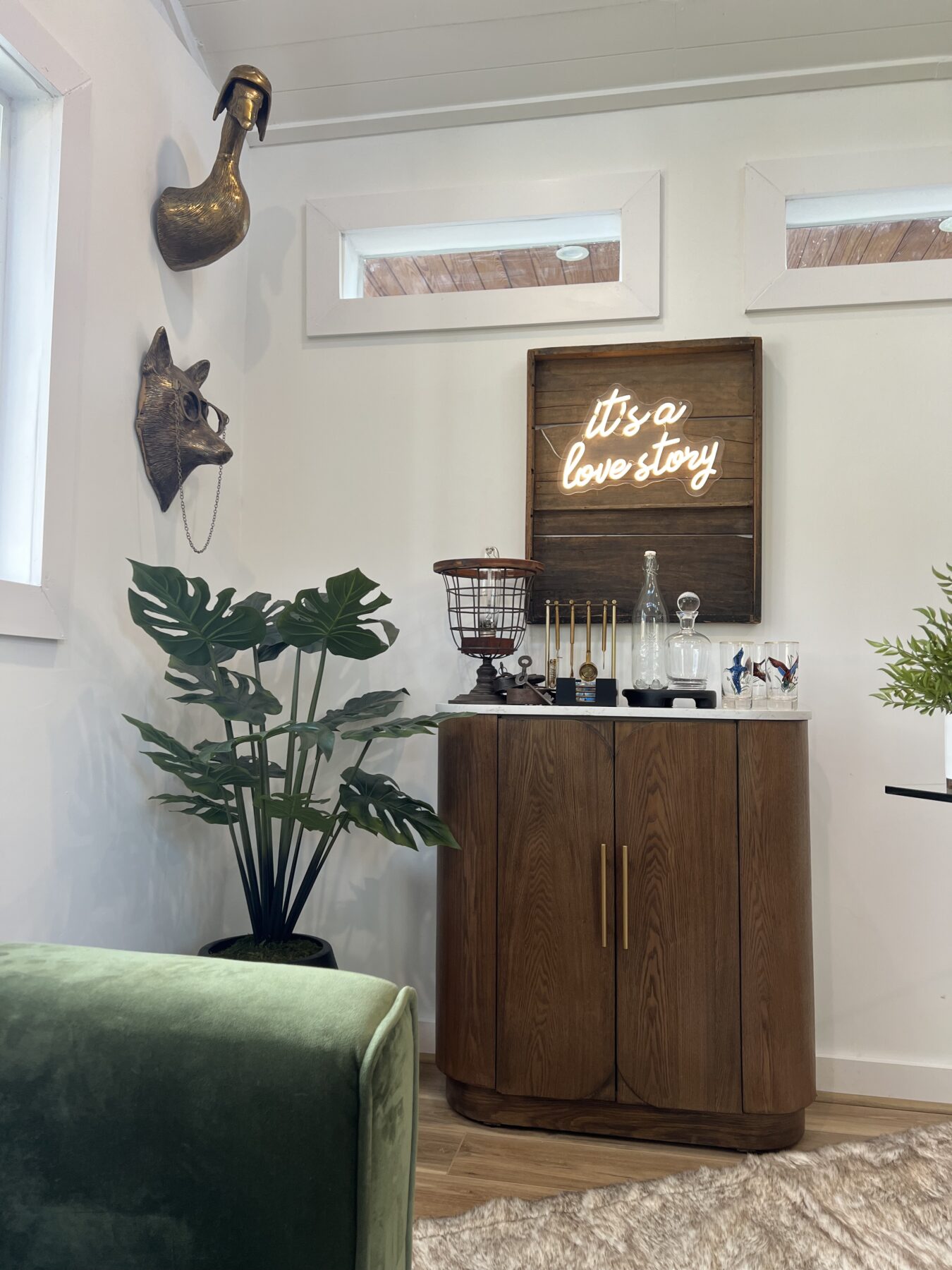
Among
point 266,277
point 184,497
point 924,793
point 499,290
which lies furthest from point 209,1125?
Result: point 266,277

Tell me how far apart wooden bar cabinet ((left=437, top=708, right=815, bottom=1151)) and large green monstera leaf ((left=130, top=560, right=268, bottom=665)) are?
0.62 metres

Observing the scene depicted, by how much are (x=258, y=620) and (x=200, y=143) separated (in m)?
1.46

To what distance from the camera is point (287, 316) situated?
2.77 metres

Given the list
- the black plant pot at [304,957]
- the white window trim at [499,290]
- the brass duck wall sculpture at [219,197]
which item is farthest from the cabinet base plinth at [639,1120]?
the brass duck wall sculpture at [219,197]

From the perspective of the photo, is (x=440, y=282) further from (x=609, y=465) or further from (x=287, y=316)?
(x=609, y=465)

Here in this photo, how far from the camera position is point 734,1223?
5.53 feet

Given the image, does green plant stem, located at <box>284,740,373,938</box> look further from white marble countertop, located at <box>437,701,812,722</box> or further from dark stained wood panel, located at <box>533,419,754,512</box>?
dark stained wood panel, located at <box>533,419,754,512</box>

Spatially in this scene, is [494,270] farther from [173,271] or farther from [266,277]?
[173,271]

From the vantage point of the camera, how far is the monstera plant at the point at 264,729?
1.87m

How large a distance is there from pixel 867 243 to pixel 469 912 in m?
2.08

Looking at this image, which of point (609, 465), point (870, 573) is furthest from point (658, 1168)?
point (609, 465)

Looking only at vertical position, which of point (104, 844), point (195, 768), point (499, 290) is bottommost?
point (104, 844)

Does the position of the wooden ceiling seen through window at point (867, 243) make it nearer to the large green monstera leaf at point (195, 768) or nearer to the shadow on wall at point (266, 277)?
the shadow on wall at point (266, 277)

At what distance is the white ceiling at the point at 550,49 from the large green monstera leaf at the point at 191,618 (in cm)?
166
